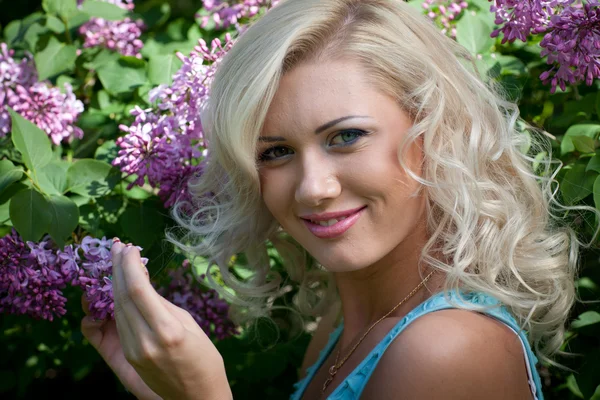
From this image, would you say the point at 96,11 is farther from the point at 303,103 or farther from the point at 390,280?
the point at 390,280

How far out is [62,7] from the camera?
2.42 metres

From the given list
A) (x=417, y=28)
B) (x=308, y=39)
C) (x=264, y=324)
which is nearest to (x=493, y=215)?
(x=417, y=28)

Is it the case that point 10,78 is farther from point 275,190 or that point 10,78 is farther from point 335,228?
point 335,228

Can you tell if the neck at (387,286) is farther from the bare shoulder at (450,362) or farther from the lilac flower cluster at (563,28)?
the lilac flower cluster at (563,28)

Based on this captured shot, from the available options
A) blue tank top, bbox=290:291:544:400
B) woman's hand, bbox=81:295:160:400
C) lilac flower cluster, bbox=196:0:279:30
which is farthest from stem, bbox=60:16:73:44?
blue tank top, bbox=290:291:544:400

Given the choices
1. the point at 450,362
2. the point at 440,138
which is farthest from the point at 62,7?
the point at 450,362

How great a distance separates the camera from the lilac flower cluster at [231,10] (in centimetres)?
232

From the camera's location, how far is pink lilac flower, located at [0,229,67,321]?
6.22 ft

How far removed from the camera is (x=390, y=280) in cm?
182

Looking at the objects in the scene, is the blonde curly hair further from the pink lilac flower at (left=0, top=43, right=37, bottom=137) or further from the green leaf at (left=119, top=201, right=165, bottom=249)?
the pink lilac flower at (left=0, top=43, right=37, bottom=137)

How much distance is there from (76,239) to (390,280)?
32.2 inches

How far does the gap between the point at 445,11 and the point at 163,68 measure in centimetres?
81

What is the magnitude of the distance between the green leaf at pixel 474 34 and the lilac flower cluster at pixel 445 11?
43 mm

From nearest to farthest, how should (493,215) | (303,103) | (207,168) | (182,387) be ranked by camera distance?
(182,387) < (303,103) < (493,215) < (207,168)
